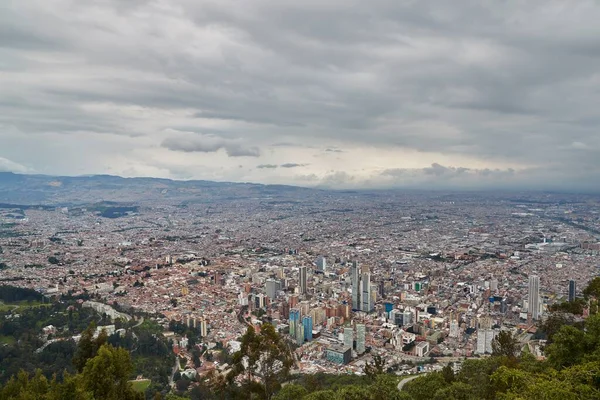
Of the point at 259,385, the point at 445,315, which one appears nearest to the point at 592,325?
the point at 259,385

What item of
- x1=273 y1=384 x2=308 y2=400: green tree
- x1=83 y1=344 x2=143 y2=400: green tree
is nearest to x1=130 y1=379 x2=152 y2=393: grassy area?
x1=273 y1=384 x2=308 y2=400: green tree

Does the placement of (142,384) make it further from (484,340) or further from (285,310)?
(484,340)

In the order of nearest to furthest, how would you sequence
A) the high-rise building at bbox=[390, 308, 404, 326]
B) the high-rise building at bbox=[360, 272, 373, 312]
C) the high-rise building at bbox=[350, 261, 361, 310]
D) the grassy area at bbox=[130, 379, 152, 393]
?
the grassy area at bbox=[130, 379, 152, 393] → the high-rise building at bbox=[390, 308, 404, 326] → the high-rise building at bbox=[360, 272, 373, 312] → the high-rise building at bbox=[350, 261, 361, 310]

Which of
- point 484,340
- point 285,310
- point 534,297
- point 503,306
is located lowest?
point 285,310

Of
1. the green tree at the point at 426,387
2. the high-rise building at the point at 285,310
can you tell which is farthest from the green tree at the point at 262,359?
the high-rise building at the point at 285,310

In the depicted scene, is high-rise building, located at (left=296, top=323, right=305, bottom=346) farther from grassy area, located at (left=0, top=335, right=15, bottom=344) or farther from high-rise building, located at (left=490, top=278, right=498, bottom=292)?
high-rise building, located at (left=490, top=278, right=498, bottom=292)

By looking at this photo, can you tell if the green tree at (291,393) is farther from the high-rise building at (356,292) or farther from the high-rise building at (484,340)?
the high-rise building at (356,292)

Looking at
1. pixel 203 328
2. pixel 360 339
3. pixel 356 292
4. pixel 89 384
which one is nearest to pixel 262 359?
pixel 89 384
